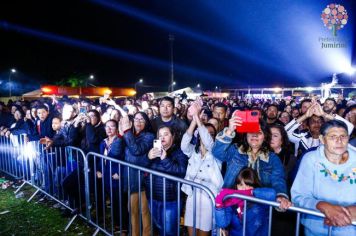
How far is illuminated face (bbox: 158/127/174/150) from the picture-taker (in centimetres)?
405

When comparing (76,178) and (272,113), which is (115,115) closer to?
(76,178)

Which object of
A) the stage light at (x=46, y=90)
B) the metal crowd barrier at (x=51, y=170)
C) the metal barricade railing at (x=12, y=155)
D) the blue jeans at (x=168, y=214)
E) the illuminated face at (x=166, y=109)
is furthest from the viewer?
the stage light at (x=46, y=90)

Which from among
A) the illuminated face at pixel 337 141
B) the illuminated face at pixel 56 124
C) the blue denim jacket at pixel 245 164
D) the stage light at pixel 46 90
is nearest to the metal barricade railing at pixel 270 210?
the blue denim jacket at pixel 245 164

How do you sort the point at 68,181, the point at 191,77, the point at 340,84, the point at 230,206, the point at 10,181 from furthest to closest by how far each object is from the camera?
the point at 191,77, the point at 340,84, the point at 10,181, the point at 68,181, the point at 230,206

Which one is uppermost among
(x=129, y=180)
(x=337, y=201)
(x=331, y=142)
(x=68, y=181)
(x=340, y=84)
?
(x=340, y=84)

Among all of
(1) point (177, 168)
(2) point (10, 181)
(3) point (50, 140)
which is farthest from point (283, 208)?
(2) point (10, 181)

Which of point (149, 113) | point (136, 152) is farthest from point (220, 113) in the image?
point (149, 113)

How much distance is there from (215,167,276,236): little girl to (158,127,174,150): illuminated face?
4.27 ft

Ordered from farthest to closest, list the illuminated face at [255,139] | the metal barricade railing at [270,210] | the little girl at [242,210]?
the illuminated face at [255,139]
the little girl at [242,210]
the metal barricade railing at [270,210]

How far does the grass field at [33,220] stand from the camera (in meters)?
5.13

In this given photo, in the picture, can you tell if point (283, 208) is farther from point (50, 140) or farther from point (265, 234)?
point (50, 140)

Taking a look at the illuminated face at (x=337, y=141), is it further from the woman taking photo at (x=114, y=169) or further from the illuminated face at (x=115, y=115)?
the illuminated face at (x=115, y=115)

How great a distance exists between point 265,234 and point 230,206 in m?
0.51

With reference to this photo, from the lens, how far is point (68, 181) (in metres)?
5.37
